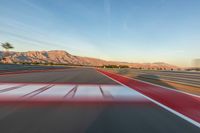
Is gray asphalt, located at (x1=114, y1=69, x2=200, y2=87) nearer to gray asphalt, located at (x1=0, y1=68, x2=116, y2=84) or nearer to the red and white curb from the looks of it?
the red and white curb

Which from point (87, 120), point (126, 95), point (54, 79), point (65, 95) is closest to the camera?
point (87, 120)

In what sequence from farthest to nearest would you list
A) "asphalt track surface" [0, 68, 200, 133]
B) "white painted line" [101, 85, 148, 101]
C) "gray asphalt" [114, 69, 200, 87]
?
1. "gray asphalt" [114, 69, 200, 87]
2. "white painted line" [101, 85, 148, 101]
3. "asphalt track surface" [0, 68, 200, 133]

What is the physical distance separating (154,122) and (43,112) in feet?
9.95

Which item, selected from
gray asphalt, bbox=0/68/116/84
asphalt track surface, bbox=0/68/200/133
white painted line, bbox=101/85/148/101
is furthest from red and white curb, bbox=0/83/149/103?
gray asphalt, bbox=0/68/116/84

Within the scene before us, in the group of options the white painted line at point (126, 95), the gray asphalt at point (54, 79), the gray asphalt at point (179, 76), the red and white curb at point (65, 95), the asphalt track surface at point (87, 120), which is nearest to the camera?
the asphalt track surface at point (87, 120)

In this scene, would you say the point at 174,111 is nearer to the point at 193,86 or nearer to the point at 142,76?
the point at 193,86

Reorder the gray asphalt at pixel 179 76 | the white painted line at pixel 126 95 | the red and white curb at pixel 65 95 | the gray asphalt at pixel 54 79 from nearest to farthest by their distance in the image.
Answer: the red and white curb at pixel 65 95
the white painted line at pixel 126 95
the gray asphalt at pixel 179 76
the gray asphalt at pixel 54 79

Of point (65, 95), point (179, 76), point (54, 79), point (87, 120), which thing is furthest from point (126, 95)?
point (54, 79)

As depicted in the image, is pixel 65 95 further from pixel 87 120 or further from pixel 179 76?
pixel 179 76

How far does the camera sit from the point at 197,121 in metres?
4.99

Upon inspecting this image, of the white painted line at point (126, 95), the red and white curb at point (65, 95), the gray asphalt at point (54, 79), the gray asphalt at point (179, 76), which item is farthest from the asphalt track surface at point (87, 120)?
the gray asphalt at point (54, 79)

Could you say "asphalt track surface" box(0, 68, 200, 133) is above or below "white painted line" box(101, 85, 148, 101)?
above

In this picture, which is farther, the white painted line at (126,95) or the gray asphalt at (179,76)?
the gray asphalt at (179,76)

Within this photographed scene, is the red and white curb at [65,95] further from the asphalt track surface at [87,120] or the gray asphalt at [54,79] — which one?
the gray asphalt at [54,79]
